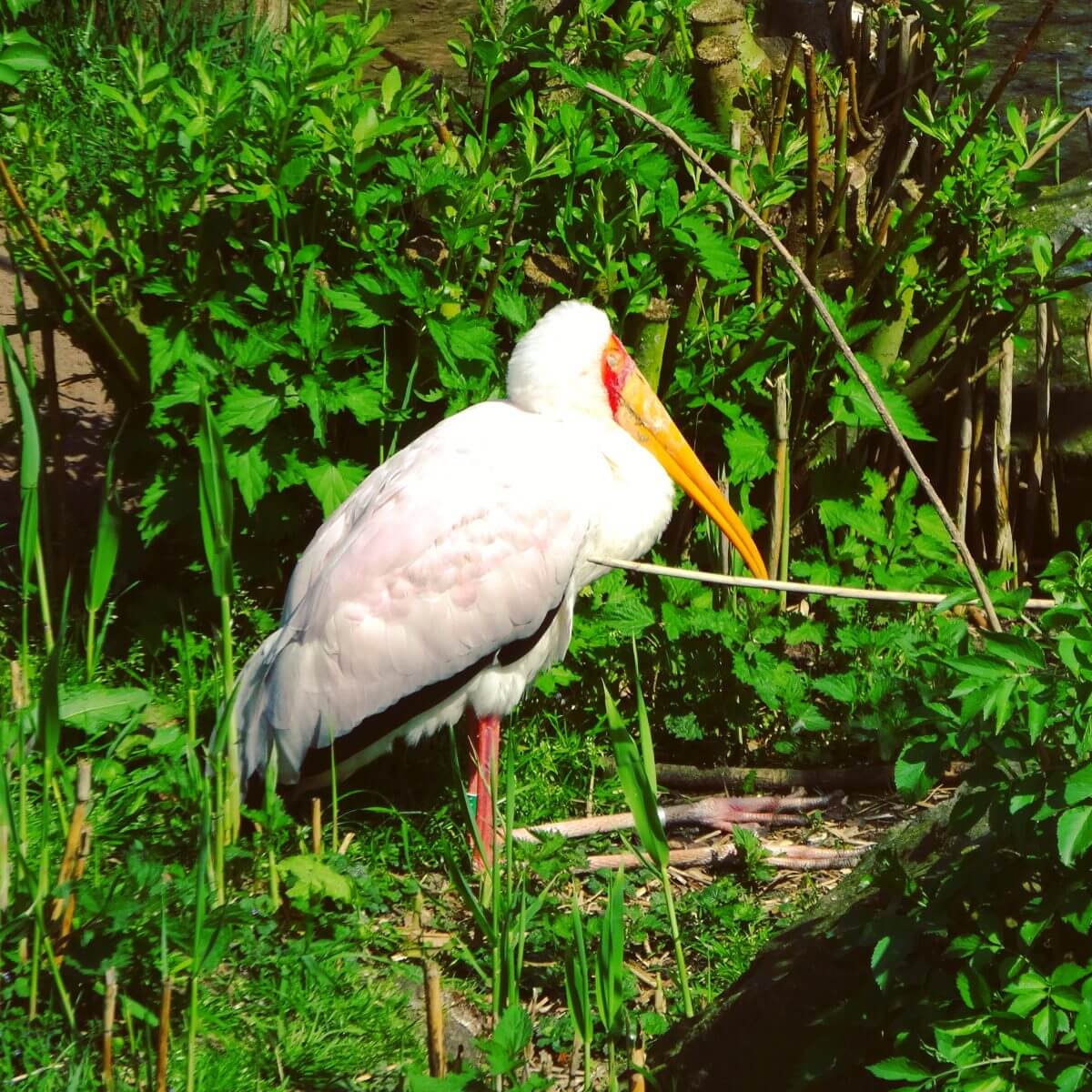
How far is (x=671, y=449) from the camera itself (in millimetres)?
3906

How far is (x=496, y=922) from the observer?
258 cm

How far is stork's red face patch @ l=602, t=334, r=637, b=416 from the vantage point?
379cm

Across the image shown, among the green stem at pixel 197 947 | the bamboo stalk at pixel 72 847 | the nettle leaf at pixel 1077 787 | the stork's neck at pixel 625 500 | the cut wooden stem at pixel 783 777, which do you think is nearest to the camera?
the nettle leaf at pixel 1077 787

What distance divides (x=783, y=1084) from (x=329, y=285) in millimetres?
2338

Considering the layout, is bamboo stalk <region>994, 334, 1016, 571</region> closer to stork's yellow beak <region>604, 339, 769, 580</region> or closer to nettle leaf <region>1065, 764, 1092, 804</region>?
stork's yellow beak <region>604, 339, 769, 580</region>

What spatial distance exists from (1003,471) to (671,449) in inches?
46.1

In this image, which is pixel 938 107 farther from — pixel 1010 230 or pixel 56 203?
pixel 56 203

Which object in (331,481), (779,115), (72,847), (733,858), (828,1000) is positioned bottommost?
(733,858)

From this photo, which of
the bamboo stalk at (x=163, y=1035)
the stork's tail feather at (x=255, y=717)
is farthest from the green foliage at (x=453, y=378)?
the bamboo stalk at (x=163, y=1035)

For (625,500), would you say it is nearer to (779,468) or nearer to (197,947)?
(779,468)

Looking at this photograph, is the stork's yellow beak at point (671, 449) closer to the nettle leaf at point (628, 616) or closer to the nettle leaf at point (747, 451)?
the nettle leaf at point (747, 451)

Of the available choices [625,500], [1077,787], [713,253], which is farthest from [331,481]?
[1077,787]

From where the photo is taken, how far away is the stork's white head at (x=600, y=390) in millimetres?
3699

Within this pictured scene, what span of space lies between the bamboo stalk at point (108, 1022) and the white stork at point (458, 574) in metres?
1.23
